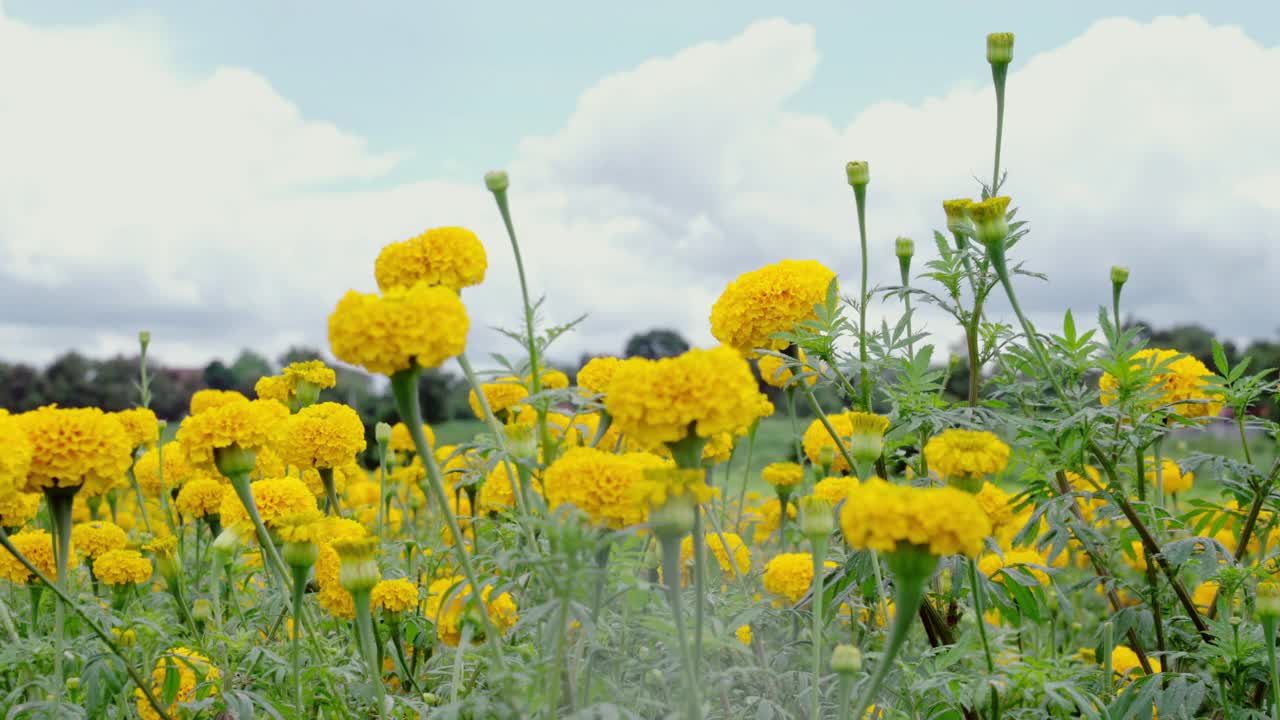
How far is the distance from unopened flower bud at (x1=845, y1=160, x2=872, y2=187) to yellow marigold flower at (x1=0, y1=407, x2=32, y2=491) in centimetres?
214

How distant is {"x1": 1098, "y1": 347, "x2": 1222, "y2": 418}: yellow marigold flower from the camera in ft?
8.71

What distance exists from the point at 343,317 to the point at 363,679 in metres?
1.41

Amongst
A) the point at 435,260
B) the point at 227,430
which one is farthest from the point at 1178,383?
the point at 227,430

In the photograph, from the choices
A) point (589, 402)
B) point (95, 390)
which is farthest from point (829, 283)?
point (95, 390)

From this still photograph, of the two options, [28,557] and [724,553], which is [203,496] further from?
[724,553]

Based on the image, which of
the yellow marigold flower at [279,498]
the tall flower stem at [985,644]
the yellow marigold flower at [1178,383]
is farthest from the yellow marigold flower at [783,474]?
the yellow marigold flower at [279,498]

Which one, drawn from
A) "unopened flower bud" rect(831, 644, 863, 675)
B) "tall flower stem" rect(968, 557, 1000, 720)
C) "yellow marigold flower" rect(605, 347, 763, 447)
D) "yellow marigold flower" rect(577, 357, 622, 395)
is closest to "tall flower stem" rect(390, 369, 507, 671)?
"yellow marigold flower" rect(605, 347, 763, 447)

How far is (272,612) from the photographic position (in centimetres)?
321

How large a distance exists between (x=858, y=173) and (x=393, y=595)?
5.75ft

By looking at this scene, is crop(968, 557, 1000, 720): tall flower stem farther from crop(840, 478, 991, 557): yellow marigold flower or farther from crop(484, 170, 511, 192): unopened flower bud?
crop(484, 170, 511, 192): unopened flower bud

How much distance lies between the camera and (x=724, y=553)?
291cm

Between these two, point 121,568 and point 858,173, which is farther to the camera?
point 121,568

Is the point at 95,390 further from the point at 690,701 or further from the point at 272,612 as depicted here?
the point at 690,701

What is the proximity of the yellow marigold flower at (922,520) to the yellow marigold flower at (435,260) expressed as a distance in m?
0.95
